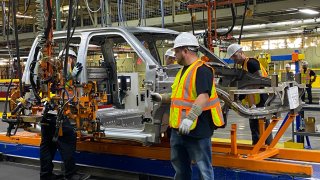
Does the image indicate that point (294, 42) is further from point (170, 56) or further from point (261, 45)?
point (170, 56)

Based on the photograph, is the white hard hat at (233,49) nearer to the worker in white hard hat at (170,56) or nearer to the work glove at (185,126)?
the worker in white hard hat at (170,56)

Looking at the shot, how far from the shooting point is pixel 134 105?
6.23 m

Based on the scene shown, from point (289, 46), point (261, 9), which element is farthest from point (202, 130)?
point (289, 46)

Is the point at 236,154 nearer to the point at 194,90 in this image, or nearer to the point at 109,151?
the point at 194,90

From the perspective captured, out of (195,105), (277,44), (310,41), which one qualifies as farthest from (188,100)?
(277,44)

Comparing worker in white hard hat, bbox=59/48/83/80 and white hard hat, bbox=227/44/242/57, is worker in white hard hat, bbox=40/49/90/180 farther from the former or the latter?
white hard hat, bbox=227/44/242/57

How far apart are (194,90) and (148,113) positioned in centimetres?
130

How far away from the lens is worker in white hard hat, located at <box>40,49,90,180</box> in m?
5.23

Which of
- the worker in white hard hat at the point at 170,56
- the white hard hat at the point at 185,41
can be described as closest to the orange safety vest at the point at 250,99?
the worker in white hard hat at the point at 170,56

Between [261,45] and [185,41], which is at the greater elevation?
[185,41]

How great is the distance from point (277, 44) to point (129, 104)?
1993 cm

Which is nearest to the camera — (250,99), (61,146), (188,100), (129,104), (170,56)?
(188,100)

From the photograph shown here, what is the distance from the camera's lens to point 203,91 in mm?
3557

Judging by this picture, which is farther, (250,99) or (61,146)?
(250,99)
